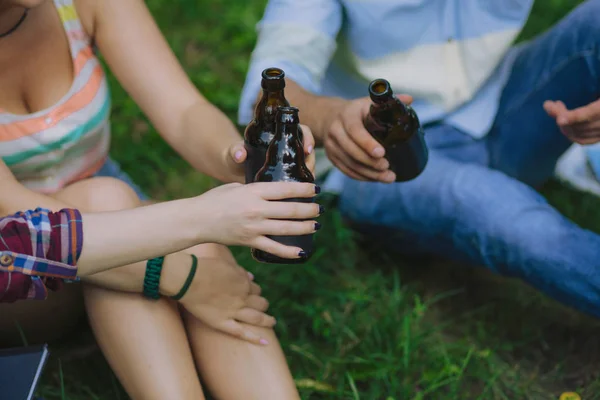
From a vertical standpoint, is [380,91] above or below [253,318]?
above

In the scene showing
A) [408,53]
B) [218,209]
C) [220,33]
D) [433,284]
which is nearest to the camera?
[218,209]

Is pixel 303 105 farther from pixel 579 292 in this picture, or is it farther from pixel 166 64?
pixel 579 292

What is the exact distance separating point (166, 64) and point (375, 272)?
3.50 ft

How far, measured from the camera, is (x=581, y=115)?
2.11 m

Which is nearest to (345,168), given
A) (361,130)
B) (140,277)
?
(361,130)

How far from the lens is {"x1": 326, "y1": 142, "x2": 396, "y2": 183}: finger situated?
2.05 metres

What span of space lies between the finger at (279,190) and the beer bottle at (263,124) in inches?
10.1

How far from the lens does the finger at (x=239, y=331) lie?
195 centimetres

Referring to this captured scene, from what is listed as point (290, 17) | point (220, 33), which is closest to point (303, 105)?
point (290, 17)

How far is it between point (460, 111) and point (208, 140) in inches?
37.9

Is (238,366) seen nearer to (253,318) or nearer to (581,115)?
(253,318)

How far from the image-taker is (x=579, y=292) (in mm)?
2164

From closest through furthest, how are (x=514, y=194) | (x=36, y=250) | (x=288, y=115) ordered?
(x=36, y=250) < (x=288, y=115) < (x=514, y=194)

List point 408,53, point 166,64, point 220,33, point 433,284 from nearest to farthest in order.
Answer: point 166,64 → point 408,53 → point 433,284 → point 220,33
